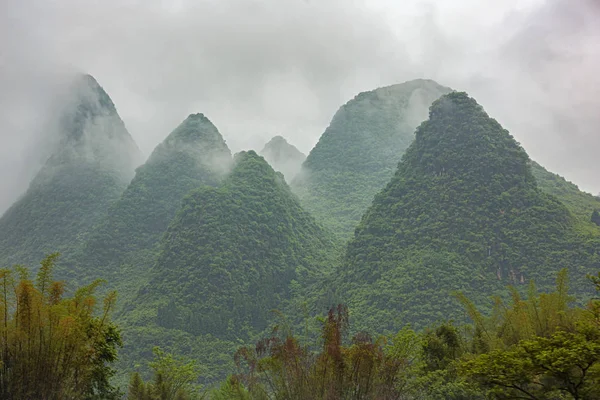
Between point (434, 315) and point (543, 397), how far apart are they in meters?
24.7

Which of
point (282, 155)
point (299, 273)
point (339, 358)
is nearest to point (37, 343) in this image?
point (339, 358)

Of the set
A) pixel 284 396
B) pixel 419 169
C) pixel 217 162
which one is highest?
pixel 217 162

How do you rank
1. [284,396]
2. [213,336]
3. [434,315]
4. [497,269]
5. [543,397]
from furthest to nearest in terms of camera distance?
1. [213,336]
2. [497,269]
3. [434,315]
4. [284,396]
5. [543,397]

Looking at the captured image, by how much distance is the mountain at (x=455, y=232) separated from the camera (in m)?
36.9

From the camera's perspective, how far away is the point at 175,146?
7612cm

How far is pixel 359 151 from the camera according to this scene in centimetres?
9288

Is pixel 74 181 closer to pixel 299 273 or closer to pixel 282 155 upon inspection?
pixel 299 273

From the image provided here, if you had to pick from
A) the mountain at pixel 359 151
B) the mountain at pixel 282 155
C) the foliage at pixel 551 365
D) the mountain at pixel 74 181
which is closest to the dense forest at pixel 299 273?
the foliage at pixel 551 365

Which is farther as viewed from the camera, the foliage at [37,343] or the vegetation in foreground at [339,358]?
the foliage at [37,343]

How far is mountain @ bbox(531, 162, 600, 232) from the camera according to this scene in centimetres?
4489

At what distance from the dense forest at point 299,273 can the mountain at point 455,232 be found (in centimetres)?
16

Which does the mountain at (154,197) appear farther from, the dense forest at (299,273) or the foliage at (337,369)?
the foliage at (337,369)

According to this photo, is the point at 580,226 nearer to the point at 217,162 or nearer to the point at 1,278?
the point at 1,278

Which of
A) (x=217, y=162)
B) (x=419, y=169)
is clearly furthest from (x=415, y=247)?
(x=217, y=162)
